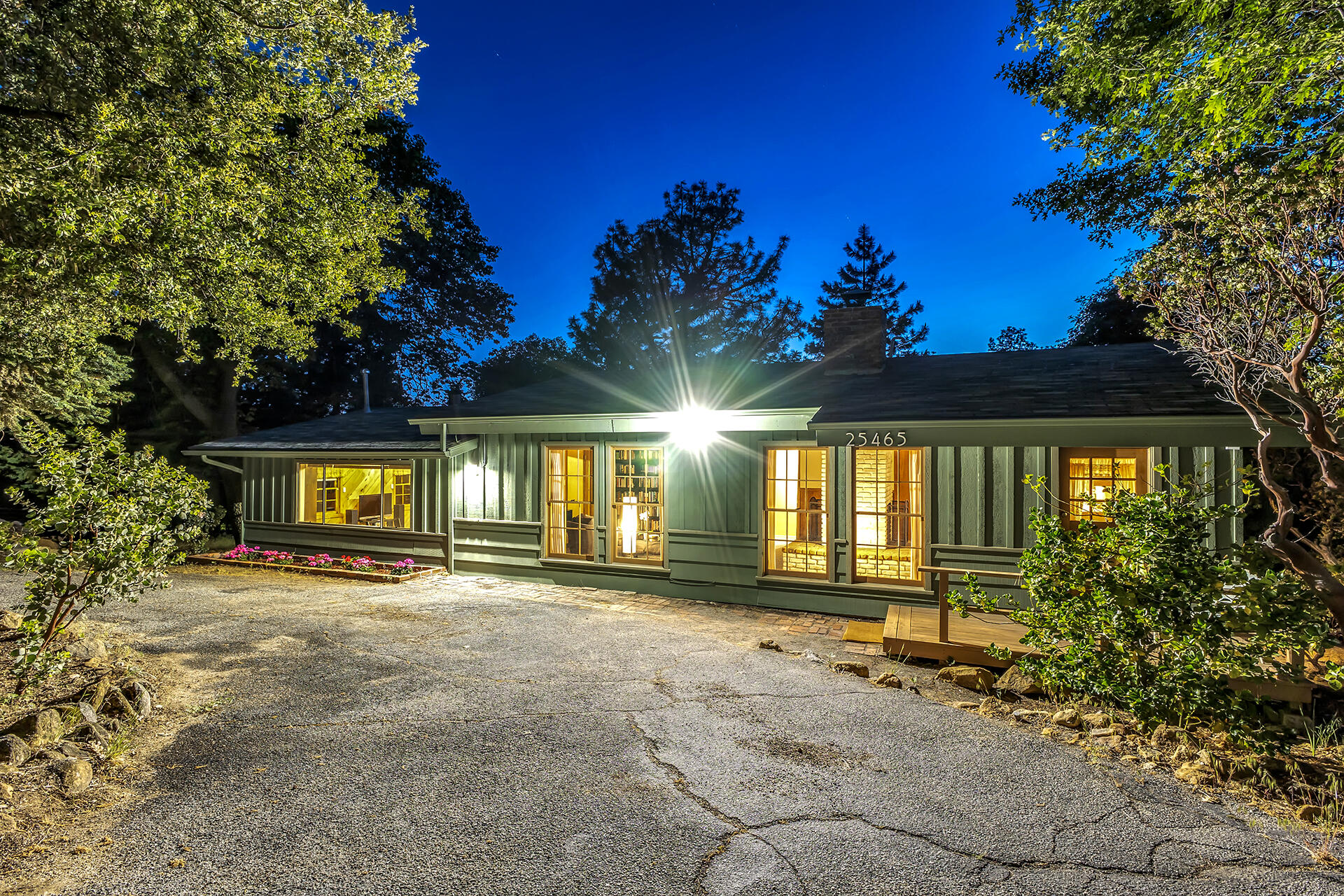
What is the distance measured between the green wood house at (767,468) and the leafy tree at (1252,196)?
1210mm

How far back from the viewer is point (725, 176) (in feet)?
97.1

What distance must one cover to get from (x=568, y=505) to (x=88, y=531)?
6077 millimetres

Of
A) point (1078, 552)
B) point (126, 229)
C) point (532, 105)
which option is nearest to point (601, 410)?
point (126, 229)

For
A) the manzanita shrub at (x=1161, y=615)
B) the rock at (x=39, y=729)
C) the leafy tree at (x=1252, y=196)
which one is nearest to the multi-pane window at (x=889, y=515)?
the manzanita shrub at (x=1161, y=615)

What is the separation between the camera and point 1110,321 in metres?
22.1

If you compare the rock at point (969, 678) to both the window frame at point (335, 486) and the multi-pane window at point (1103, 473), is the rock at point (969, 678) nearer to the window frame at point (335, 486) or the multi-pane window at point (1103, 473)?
the multi-pane window at point (1103, 473)

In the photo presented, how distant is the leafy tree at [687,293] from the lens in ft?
91.3

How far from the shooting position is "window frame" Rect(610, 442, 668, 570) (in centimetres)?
896

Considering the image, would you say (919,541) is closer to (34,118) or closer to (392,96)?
(392,96)

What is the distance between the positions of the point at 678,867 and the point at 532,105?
8140cm

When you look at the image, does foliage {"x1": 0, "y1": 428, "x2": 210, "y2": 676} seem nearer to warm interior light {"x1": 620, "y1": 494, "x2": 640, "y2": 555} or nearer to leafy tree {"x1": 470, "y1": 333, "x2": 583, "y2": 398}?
warm interior light {"x1": 620, "y1": 494, "x2": 640, "y2": 555}

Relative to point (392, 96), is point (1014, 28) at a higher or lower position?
higher

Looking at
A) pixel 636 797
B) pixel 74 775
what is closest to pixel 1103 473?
pixel 636 797

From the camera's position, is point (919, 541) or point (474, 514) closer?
point (919, 541)
